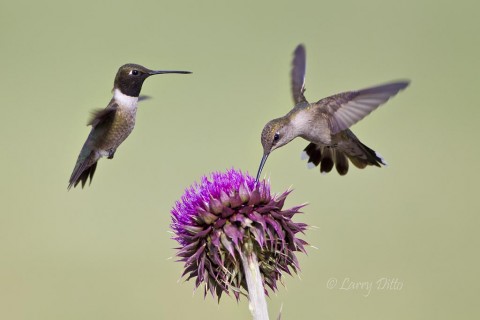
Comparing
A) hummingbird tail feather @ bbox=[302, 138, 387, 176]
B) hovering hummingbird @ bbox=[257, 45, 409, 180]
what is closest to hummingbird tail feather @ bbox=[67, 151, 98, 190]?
hovering hummingbird @ bbox=[257, 45, 409, 180]

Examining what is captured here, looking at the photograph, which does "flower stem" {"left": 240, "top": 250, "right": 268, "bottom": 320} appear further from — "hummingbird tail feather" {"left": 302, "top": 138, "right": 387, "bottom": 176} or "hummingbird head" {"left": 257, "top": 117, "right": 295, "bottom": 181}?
"hummingbird tail feather" {"left": 302, "top": 138, "right": 387, "bottom": 176}

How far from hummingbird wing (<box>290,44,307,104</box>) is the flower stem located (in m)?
1.77

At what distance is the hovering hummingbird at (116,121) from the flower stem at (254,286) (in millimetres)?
1407

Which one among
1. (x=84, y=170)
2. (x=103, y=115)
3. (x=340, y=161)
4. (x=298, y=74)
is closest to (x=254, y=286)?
(x=103, y=115)

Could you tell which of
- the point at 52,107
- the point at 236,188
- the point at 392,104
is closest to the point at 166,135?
the point at 52,107

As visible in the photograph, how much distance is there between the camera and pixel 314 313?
7.69 m

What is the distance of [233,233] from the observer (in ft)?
10.1

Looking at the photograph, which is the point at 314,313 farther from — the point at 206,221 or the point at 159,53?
the point at 159,53

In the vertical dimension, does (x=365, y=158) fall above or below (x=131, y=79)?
below

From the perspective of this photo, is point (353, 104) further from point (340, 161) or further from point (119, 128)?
point (119, 128)

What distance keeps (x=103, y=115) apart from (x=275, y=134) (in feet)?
3.21

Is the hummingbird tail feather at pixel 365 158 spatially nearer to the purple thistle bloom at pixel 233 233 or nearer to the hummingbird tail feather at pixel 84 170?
the purple thistle bloom at pixel 233 233

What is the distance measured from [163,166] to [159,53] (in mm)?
3333

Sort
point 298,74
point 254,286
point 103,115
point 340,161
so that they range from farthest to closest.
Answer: point 298,74
point 340,161
point 103,115
point 254,286
